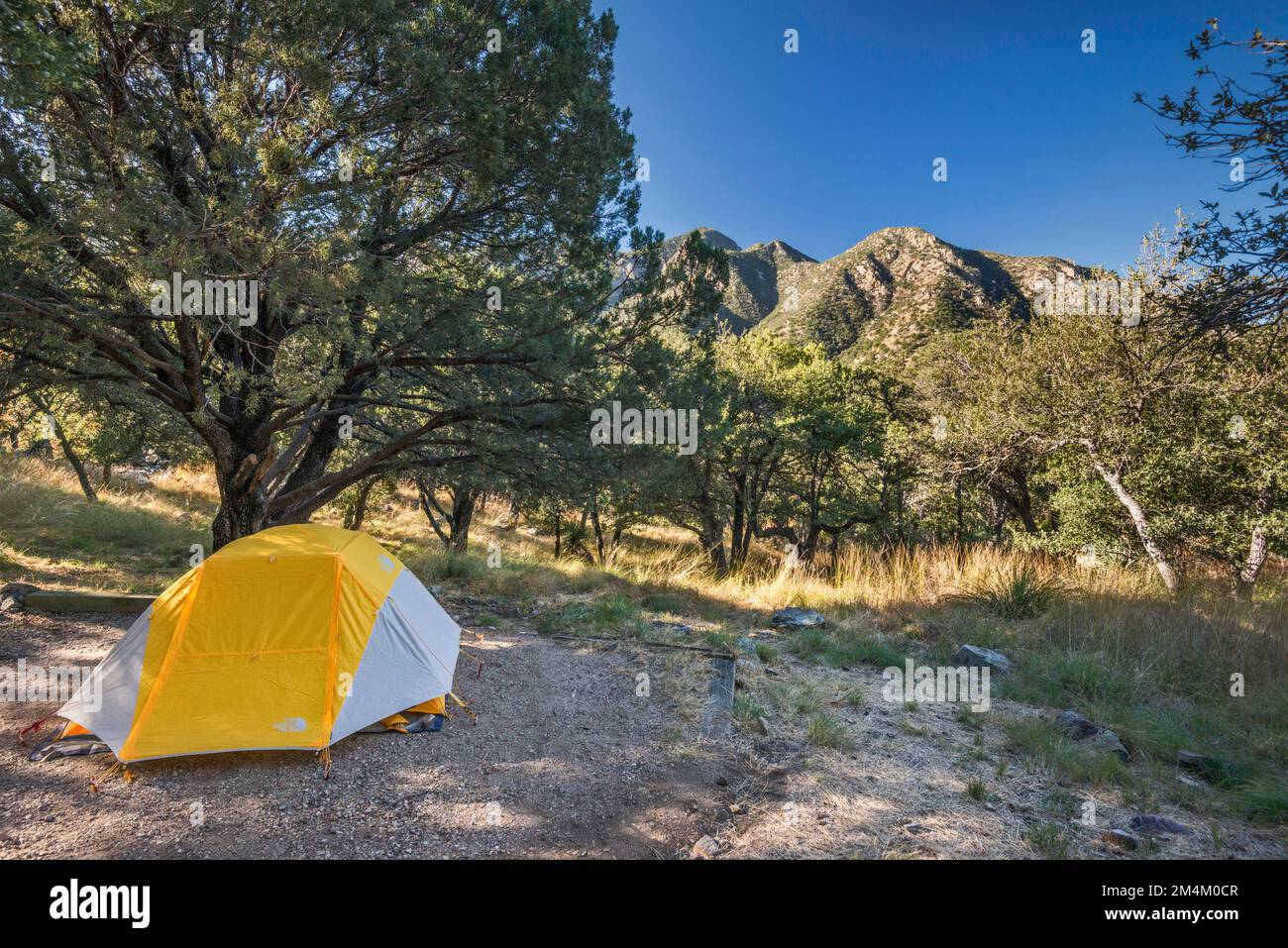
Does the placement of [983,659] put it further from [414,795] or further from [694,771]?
[414,795]

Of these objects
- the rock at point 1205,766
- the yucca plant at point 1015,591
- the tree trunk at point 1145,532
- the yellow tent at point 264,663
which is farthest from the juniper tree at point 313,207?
the tree trunk at point 1145,532

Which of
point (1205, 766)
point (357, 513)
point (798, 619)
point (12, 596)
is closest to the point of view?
point (1205, 766)

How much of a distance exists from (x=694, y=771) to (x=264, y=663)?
10.9 ft

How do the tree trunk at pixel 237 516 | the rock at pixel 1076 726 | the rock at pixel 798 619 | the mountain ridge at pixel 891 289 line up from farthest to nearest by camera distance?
the mountain ridge at pixel 891 289 → the rock at pixel 798 619 → the tree trunk at pixel 237 516 → the rock at pixel 1076 726

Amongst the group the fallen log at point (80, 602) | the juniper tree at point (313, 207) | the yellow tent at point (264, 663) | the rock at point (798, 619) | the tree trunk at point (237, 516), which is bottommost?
the rock at point (798, 619)

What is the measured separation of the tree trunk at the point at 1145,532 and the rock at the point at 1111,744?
17.3ft

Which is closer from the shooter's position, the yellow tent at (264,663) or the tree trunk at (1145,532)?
the yellow tent at (264,663)

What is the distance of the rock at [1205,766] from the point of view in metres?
3.73

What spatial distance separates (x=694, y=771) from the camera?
12.9 feet

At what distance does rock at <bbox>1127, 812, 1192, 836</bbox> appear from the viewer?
10.0ft

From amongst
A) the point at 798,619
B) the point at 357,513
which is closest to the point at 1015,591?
the point at 798,619

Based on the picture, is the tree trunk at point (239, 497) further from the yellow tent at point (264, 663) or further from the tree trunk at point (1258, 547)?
the tree trunk at point (1258, 547)

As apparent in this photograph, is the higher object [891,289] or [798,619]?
[891,289]
